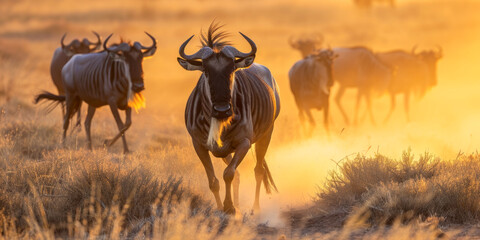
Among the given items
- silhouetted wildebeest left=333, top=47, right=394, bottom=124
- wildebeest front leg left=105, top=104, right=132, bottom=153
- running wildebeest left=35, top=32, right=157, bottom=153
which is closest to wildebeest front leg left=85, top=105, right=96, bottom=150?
running wildebeest left=35, top=32, right=157, bottom=153

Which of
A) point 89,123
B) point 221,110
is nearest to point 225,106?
point 221,110

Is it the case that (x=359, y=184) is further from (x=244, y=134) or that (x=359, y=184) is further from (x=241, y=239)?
(x=241, y=239)

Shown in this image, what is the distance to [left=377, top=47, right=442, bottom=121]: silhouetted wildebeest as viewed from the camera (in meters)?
22.8

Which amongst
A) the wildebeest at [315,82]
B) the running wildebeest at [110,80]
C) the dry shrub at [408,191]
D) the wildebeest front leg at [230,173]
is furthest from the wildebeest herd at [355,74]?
the wildebeest front leg at [230,173]

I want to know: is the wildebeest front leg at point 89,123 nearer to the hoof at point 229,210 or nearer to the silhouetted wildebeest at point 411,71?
the hoof at point 229,210

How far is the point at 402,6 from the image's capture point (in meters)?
59.4

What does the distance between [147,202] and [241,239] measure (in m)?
1.57

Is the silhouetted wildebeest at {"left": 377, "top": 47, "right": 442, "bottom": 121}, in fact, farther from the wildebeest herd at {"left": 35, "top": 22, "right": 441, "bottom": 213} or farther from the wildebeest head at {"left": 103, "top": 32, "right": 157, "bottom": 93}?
the wildebeest head at {"left": 103, "top": 32, "right": 157, "bottom": 93}

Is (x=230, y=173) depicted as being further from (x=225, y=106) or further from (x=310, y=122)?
(x=310, y=122)

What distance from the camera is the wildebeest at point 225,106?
6.93 meters

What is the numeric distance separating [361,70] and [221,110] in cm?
1456

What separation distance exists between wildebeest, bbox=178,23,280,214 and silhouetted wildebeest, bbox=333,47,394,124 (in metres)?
12.7

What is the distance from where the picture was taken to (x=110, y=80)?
12.3 metres

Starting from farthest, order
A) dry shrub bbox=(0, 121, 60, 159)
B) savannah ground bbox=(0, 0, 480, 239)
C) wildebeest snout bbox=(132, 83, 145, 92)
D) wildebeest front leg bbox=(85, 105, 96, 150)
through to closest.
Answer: wildebeest front leg bbox=(85, 105, 96, 150), wildebeest snout bbox=(132, 83, 145, 92), dry shrub bbox=(0, 121, 60, 159), savannah ground bbox=(0, 0, 480, 239)
